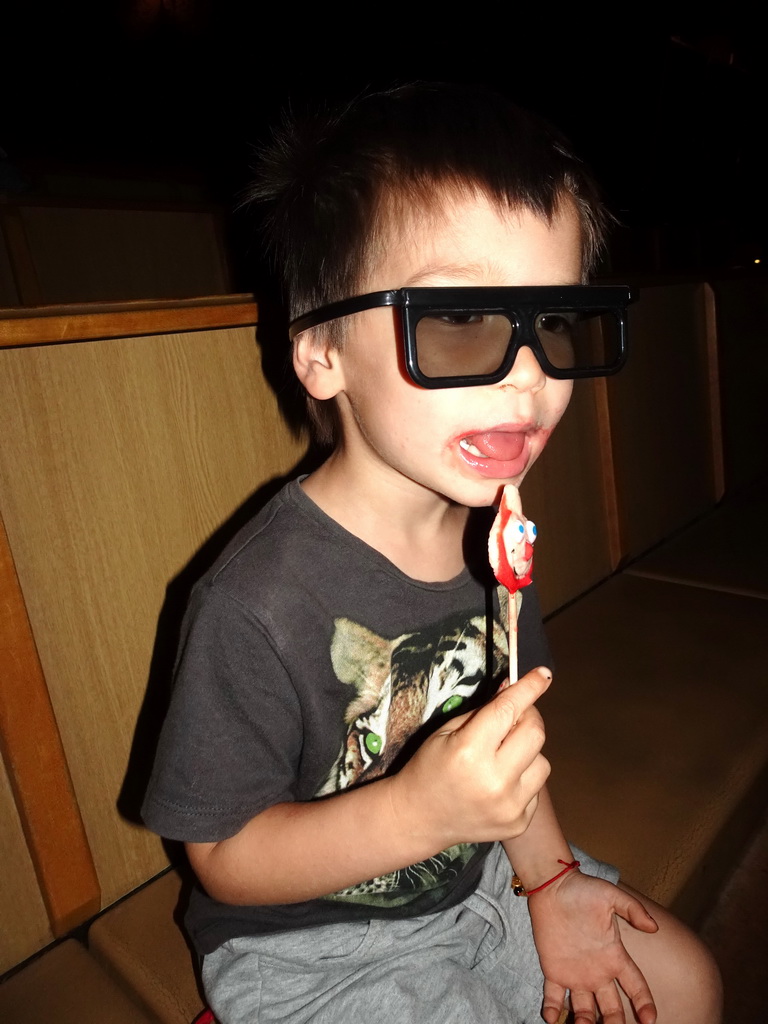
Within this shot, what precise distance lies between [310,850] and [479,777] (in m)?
0.21

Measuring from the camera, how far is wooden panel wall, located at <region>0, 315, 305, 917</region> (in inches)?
35.9

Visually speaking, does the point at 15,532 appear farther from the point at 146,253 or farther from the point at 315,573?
the point at 146,253

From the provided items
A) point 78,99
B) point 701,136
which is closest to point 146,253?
point 78,99

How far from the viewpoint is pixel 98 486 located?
0.97 m

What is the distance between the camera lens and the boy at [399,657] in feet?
2.31

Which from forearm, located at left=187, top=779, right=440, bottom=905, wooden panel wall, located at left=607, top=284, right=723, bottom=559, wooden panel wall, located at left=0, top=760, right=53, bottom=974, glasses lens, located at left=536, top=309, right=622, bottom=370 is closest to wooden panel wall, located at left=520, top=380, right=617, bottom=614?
wooden panel wall, located at left=607, top=284, right=723, bottom=559

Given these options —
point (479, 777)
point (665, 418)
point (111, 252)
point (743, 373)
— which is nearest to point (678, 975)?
point (479, 777)

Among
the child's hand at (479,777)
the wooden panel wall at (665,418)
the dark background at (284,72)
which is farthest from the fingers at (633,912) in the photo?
the dark background at (284,72)

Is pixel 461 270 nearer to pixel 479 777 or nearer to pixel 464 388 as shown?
pixel 464 388

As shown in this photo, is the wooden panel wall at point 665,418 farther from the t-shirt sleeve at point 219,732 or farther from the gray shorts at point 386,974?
the t-shirt sleeve at point 219,732

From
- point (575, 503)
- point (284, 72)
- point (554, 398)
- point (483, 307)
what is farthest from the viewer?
point (284, 72)

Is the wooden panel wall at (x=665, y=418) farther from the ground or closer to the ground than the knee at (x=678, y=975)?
farther from the ground

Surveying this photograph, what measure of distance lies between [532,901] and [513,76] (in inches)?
196

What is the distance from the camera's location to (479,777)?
0.61 meters
